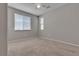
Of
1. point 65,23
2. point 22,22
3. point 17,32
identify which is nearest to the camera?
point 65,23

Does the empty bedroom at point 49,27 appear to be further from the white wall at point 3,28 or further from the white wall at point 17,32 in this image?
the white wall at point 3,28

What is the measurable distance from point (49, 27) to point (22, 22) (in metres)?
2.18

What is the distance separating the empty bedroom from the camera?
3.77m

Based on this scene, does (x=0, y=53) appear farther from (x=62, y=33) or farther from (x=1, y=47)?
(x=62, y=33)

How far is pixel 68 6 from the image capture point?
4.59 meters

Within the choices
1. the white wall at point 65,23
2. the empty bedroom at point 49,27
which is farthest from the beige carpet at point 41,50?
the white wall at point 65,23

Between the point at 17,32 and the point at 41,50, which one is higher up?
the point at 17,32

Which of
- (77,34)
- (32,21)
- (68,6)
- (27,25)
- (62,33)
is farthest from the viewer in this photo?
(32,21)

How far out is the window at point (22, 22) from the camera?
5.90 m

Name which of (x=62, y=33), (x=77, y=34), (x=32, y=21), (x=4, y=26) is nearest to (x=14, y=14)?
(x=32, y=21)

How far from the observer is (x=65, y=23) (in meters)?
4.80

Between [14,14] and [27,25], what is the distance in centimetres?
165

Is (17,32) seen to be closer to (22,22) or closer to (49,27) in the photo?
(22,22)

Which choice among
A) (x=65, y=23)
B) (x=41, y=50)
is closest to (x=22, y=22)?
(x=65, y=23)
